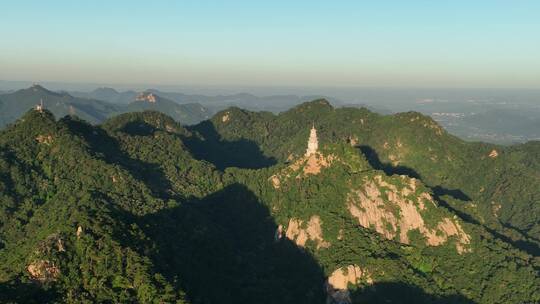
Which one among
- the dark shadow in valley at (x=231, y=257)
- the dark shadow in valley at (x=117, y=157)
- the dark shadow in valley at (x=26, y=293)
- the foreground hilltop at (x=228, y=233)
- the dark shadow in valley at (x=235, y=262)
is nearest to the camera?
the dark shadow in valley at (x=26, y=293)

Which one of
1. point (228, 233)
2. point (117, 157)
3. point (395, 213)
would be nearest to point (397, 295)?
point (395, 213)

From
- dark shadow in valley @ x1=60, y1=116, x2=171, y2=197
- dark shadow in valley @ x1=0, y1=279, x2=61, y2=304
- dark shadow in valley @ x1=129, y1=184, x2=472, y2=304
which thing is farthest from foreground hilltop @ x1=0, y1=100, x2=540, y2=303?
dark shadow in valley @ x1=60, y1=116, x2=171, y2=197

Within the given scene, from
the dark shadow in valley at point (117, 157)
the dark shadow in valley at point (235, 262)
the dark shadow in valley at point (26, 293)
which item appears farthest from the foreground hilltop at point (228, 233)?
the dark shadow in valley at point (117, 157)

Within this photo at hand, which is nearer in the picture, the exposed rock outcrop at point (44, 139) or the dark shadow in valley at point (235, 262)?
the dark shadow in valley at point (235, 262)

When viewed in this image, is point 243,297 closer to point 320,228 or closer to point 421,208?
point 320,228

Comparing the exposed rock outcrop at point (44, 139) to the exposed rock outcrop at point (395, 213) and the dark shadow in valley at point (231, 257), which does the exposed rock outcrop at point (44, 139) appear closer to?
the dark shadow in valley at point (231, 257)

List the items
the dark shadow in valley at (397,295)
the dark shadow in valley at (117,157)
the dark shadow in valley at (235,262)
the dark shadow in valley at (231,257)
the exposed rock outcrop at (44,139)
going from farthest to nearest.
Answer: the dark shadow in valley at (117,157) < the exposed rock outcrop at (44,139) < the dark shadow in valley at (397,295) < the dark shadow in valley at (231,257) < the dark shadow in valley at (235,262)
